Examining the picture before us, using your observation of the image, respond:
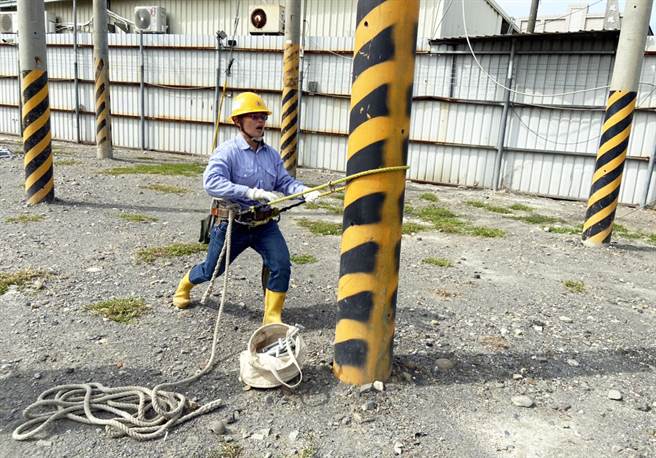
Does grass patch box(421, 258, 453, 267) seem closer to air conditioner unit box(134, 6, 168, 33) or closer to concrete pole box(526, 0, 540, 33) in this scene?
air conditioner unit box(134, 6, 168, 33)

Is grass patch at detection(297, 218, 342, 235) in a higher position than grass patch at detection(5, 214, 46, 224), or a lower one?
lower

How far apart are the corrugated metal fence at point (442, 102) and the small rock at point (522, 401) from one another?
9391 mm

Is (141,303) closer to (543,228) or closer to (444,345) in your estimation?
(444,345)

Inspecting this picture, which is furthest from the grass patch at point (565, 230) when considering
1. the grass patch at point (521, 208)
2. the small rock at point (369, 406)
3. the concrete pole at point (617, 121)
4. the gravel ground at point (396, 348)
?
the small rock at point (369, 406)

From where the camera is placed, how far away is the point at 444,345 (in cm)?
410

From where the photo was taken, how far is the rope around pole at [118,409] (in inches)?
113

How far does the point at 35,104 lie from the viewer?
321 inches

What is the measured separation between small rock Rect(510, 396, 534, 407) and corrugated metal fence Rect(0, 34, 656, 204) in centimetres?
939

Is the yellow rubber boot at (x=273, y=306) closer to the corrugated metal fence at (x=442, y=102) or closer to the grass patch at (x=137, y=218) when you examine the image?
the grass patch at (x=137, y=218)

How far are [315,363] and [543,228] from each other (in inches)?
244

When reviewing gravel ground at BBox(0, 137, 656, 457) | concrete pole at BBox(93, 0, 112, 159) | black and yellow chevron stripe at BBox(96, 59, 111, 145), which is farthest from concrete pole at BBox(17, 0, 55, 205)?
black and yellow chevron stripe at BBox(96, 59, 111, 145)

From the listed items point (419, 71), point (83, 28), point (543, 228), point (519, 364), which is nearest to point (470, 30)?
point (419, 71)

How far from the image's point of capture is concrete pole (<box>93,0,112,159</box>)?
12477 millimetres

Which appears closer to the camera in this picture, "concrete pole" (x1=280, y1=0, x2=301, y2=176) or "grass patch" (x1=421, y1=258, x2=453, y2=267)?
"grass patch" (x1=421, y1=258, x2=453, y2=267)
